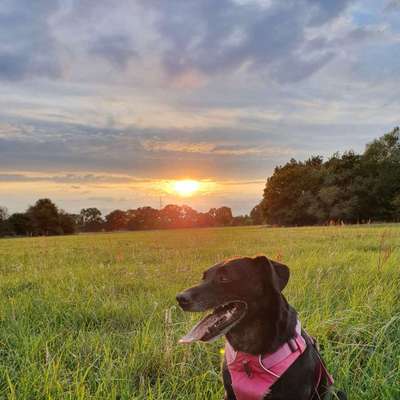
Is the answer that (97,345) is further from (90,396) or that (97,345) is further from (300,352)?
(300,352)

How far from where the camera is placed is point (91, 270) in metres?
9.12

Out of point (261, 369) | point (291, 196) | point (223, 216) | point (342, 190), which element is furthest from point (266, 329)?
point (223, 216)

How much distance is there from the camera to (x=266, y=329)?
2.85 m

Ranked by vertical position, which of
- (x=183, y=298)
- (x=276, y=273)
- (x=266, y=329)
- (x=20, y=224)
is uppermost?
(x=20, y=224)

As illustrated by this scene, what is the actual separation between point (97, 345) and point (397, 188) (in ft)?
232

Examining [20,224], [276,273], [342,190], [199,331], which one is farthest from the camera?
[20,224]

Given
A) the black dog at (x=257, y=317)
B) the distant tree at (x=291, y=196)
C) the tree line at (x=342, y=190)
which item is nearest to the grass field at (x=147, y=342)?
the black dog at (x=257, y=317)

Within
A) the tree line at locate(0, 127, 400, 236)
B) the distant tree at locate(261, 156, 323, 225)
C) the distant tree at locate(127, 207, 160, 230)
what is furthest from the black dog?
the distant tree at locate(127, 207, 160, 230)

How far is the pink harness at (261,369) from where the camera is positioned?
274cm

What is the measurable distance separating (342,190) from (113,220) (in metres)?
57.5

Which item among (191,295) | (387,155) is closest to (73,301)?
(191,295)

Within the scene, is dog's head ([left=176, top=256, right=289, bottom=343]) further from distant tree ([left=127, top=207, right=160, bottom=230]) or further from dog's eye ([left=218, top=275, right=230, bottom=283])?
distant tree ([left=127, top=207, right=160, bottom=230])

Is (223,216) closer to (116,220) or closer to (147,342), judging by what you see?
(116,220)

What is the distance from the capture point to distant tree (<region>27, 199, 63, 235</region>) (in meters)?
95.4
